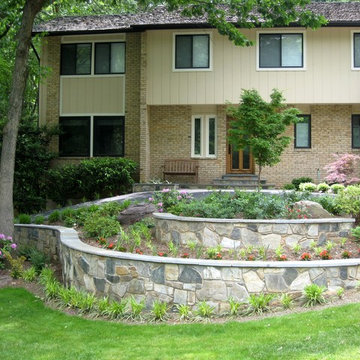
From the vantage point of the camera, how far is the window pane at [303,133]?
61.7 ft

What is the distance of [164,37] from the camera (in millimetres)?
18562

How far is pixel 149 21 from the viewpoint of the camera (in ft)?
61.1

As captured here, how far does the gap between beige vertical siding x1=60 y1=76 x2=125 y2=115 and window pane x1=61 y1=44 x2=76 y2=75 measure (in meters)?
0.31

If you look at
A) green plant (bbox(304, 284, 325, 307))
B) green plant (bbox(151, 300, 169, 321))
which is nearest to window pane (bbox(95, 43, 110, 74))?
green plant (bbox(151, 300, 169, 321))

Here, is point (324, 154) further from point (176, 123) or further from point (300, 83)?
point (176, 123)

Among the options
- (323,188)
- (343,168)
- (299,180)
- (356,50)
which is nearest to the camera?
(323,188)

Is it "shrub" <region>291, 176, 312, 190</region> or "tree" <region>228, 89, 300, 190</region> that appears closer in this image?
"tree" <region>228, 89, 300, 190</region>

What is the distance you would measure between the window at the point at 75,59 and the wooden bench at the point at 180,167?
16.5 ft

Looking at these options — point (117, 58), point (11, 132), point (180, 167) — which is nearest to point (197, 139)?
point (180, 167)

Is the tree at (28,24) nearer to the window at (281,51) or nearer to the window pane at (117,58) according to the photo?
the window at (281,51)

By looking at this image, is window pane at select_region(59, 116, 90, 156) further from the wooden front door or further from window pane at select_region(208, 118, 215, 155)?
the wooden front door

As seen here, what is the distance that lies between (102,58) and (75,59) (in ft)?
3.72

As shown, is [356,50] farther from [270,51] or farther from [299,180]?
[299,180]

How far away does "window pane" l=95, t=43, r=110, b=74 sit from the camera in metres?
19.7
